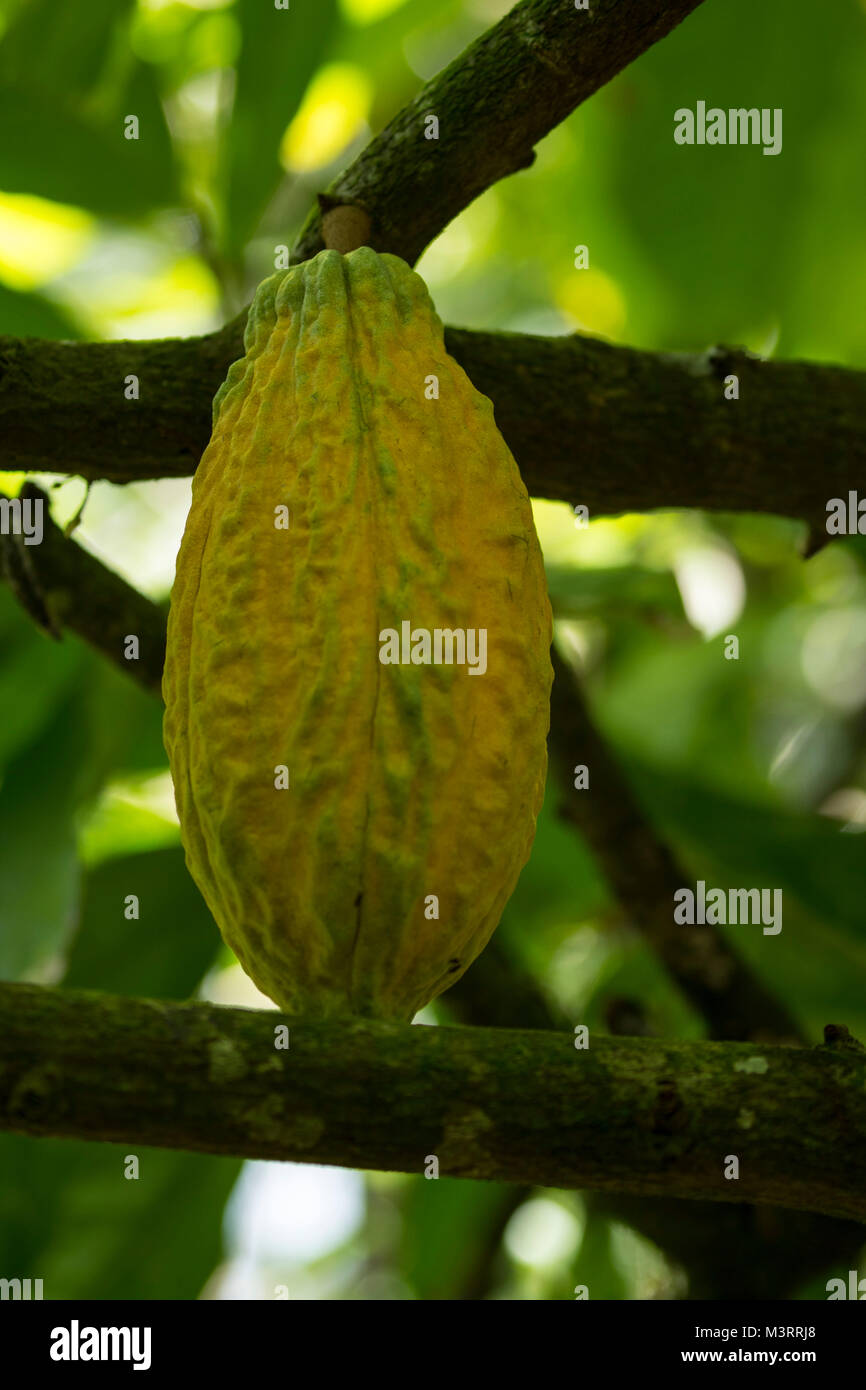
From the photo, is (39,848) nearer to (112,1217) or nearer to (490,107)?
(112,1217)

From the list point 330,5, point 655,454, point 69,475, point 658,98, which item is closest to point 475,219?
point 658,98

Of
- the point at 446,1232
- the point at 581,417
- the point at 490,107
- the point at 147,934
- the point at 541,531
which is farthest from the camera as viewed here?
the point at 541,531

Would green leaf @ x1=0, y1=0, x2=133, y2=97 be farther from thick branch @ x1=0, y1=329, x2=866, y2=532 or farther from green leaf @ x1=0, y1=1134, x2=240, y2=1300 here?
green leaf @ x1=0, y1=1134, x2=240, y2=1300

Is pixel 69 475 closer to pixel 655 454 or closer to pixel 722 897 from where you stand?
pixel 655 454

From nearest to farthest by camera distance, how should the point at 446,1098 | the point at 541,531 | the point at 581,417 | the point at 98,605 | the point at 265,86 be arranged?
the point at 446,1098 < the point at 581,417 < the point at 98,605 < the point at 265,86 < the point at 541,531

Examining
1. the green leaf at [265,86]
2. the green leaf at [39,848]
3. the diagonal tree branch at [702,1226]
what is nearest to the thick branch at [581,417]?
the diagonal tree branch at [702,1226]

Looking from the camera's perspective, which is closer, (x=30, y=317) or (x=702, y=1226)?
(x=702, y=1226)

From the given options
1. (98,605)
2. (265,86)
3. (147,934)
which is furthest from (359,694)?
(265,86)

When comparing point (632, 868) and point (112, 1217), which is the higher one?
point (632, 868)

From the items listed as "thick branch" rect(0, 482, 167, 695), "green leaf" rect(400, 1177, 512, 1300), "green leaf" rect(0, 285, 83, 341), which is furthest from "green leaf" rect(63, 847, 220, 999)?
"green leaf" rect(0, 285, 83, 341)
